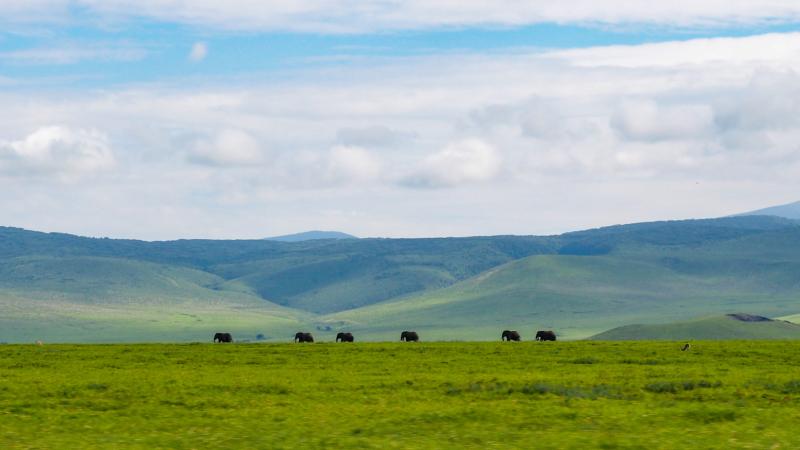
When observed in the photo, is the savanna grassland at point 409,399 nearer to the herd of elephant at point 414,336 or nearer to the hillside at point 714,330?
the herd of elephant at point 414,336

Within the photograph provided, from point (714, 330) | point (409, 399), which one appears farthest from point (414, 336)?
point (714, 330)

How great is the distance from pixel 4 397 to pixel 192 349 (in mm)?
27690

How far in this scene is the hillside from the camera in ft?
589

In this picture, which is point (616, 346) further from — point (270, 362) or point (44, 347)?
point (44, 347)

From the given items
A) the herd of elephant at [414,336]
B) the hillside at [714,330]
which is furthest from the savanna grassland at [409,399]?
the hillside at [714,330]

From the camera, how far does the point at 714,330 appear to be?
604 feet

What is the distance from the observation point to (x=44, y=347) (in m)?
68.3

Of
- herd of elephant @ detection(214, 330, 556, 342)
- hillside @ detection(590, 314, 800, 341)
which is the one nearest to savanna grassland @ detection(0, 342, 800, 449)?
herd of elephant @ detection(214, 330, 556, 342)

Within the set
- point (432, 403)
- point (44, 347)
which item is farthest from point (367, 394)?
point (44, 347)

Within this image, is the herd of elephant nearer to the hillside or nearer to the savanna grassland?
the savanna grassland

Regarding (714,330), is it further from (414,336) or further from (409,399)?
(409,399)

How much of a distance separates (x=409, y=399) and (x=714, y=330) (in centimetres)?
15694

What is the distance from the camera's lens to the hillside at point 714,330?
180 m

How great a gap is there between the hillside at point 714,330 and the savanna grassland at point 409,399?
123336mm
